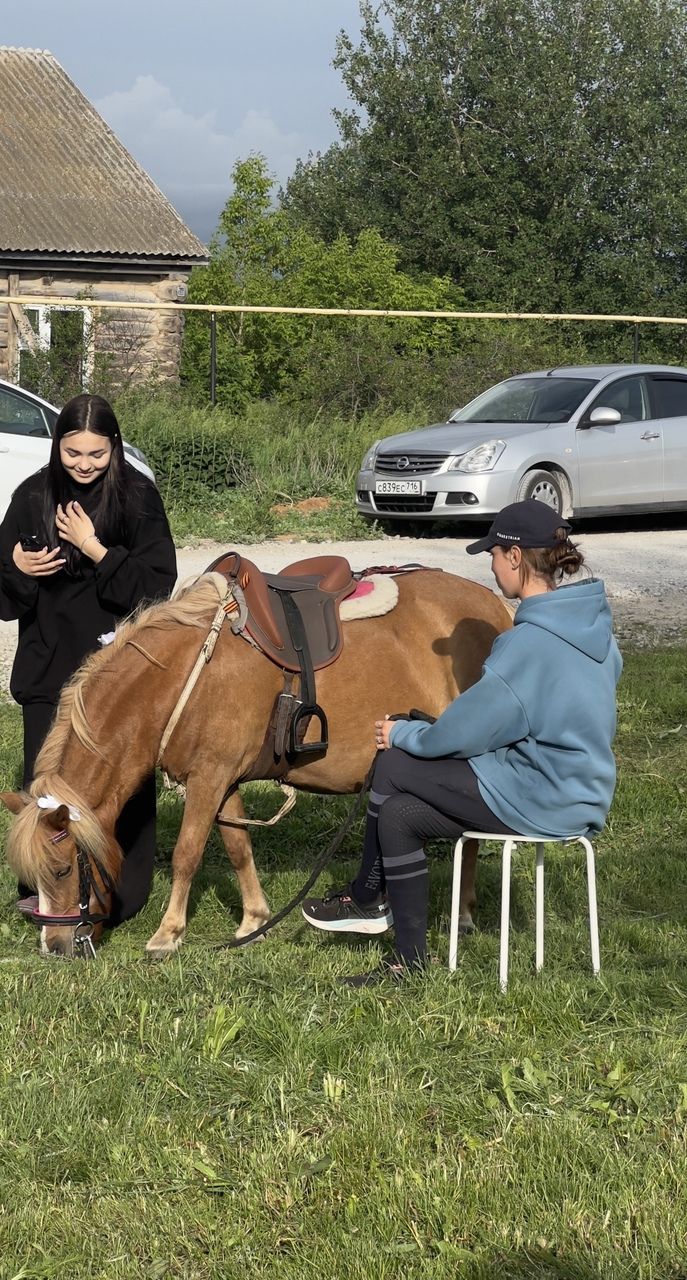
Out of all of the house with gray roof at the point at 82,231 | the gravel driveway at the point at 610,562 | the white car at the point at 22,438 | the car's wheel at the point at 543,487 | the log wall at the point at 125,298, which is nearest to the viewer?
the gravel driveway at the point at 610,562

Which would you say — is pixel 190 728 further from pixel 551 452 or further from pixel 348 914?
pixel 551 452

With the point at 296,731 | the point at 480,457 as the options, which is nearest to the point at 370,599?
the point at 296,731

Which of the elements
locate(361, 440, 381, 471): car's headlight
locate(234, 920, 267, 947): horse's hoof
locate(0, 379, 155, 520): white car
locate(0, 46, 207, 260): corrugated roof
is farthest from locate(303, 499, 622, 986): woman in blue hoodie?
locate(0, 46, 207, 260): corrugated roof

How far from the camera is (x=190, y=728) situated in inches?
185

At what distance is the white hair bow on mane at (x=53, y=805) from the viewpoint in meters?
4.39

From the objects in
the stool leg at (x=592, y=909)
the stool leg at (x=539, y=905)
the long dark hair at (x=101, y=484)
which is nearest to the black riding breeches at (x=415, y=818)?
the stool leg at (x=539, y=905)

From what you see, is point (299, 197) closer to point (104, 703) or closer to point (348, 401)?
point (348, 401)

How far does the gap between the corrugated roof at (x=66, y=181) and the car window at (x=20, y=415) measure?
11.2 metres

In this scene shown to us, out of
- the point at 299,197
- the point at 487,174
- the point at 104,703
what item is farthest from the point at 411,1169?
the point at 299,197

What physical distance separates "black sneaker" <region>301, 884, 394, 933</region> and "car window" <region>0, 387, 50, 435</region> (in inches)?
410

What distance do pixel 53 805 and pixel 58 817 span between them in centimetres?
4

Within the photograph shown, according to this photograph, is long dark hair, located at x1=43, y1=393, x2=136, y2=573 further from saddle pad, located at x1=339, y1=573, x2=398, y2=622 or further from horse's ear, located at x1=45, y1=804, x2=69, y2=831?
horse's ear, located at x1=45, y1=804, x2=69, y2=831

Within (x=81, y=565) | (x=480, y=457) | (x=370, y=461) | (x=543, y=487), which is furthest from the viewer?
(x=370, y=461)

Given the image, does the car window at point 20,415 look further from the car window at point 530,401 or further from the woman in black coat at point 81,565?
the woman in black coat at point 81,565
